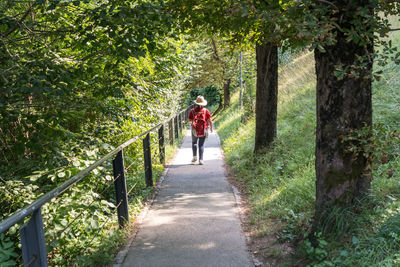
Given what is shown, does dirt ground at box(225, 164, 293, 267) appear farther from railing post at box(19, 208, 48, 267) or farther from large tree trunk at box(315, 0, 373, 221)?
railing post at box(19, 208, 48, 267)

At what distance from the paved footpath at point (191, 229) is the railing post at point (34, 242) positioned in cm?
156

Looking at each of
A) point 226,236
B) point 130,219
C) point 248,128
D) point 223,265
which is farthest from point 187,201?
point 248,128

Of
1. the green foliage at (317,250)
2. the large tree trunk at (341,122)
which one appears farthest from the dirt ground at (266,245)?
the large tree trunk at (341,122)

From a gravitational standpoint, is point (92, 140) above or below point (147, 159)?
above

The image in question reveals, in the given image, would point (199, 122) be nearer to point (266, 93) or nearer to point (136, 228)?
point (266, 93)

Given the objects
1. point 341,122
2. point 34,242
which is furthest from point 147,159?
point 34,242

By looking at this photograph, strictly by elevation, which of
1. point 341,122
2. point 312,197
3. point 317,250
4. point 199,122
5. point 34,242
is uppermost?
point 341,122

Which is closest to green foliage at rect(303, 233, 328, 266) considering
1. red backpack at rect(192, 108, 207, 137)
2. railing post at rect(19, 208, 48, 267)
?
railing post at rect(19, 208, 48, 267)

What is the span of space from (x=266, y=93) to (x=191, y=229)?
14.7 ft

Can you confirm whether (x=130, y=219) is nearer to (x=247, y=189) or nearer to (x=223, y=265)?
(x=223, y=265)

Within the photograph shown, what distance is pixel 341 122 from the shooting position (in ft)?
10.7

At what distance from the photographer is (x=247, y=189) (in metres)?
6.71

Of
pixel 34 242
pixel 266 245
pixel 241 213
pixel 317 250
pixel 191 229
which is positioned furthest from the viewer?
pixel 241 213

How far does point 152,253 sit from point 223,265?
88cm
